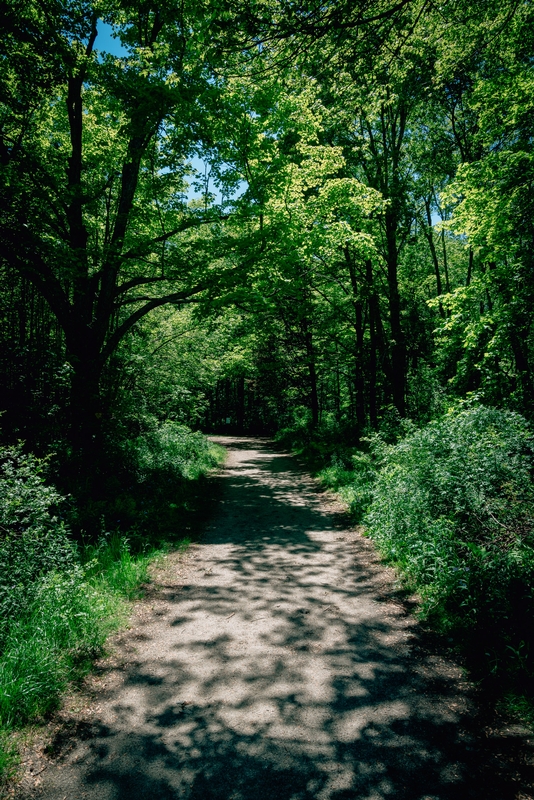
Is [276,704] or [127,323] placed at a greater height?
[127,323]

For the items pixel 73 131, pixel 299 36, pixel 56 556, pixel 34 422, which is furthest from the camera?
pixel 73 131

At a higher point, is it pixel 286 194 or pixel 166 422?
pixel 286 194

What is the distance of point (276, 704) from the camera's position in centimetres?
338

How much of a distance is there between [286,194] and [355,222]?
2.60 meters

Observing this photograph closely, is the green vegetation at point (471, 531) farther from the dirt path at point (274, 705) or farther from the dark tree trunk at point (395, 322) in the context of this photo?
the dark tree trunk at point (395, 322)

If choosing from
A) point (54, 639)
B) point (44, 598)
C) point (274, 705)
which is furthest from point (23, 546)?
point (274, 705)

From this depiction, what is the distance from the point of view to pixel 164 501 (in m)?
9.61

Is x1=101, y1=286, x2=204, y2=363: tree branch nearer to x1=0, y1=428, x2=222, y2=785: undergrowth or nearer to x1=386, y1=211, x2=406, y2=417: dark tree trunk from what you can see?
x1=0, y1=428, x2=222, y2=785: undergrowth

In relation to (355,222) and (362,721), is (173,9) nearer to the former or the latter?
(355,222)

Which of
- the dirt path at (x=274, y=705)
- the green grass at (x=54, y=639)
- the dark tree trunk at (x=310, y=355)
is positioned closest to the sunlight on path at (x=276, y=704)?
the dirt path at (x=274, y=705)

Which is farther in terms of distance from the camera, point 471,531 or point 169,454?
A: point 169,454

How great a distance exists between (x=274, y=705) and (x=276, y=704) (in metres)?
0.02

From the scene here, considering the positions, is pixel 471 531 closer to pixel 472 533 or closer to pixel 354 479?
pixel 472 533

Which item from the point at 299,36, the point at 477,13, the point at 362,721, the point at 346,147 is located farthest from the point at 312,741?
the point at 346,147
